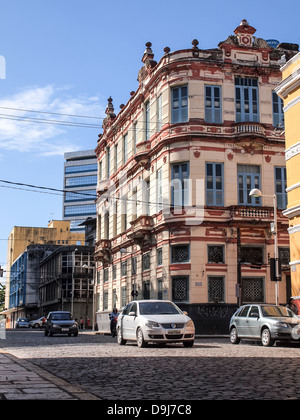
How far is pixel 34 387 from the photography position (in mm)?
8047

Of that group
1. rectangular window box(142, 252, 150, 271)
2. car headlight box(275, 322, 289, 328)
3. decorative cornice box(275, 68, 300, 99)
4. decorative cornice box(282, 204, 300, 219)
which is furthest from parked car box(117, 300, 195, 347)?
rectangular window box(142, 252, 150, 271)

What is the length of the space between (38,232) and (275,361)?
105 metres

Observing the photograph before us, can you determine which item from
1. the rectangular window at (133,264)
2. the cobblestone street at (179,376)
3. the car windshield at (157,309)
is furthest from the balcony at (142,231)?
the cobblestone street at (179,376)

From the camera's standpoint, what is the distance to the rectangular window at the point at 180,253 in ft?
113

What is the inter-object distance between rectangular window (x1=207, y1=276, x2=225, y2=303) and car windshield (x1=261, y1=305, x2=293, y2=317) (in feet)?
40.5

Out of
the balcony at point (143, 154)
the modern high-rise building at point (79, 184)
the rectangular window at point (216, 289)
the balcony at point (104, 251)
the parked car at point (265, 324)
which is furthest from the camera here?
the modern high-rise building at point (79, 184)

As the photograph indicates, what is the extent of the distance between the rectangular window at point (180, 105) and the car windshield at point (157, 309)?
1723cm

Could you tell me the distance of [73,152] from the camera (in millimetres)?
154625

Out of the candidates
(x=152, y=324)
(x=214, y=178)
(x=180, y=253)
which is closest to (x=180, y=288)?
(x=180, y=253)

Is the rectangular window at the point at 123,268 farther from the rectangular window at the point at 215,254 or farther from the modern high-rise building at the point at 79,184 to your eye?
the modern high-rise building at the point at 79,184

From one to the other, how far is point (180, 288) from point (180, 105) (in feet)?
35.3

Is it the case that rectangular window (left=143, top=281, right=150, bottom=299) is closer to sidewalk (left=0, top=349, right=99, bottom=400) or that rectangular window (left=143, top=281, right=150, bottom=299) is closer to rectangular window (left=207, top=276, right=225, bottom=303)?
rectangular window (left=207, top=276, right=225, bottom=303)

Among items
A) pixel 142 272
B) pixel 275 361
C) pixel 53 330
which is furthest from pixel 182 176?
pixel 275 361

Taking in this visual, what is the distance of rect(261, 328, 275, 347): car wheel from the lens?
2016cm
